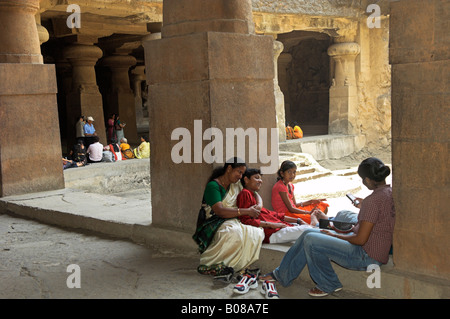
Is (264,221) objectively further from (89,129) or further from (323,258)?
(89,129)

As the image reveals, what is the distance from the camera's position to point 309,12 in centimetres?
1290

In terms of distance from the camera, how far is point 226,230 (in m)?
3.79

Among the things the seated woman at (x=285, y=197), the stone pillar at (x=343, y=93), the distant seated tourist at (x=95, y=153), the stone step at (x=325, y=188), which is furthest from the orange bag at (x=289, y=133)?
the seated woman at (x=285, y=197)

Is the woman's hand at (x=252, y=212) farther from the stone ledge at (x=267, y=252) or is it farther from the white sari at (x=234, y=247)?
the stone ledge at (x=267, y=252)

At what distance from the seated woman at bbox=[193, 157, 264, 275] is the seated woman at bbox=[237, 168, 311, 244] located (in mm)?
71

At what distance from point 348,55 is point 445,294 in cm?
1258

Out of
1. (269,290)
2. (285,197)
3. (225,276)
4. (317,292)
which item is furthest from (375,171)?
(285,197)

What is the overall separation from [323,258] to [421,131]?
40.0 inches

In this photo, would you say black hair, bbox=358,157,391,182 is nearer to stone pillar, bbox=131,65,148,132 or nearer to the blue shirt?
the blue shirt

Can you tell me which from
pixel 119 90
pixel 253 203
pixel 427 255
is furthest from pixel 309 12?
pixel 427 255

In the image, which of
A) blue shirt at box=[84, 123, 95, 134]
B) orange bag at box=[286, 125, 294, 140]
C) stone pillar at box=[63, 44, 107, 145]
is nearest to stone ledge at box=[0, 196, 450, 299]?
blue shirt at box=[84, 123, 95, 134]

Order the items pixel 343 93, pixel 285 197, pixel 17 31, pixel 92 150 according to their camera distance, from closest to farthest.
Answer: pixel 285 197 → pixel 17 31 → pixel 92 150 → pixel 343 93

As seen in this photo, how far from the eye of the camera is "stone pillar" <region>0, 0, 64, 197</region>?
6664mm
